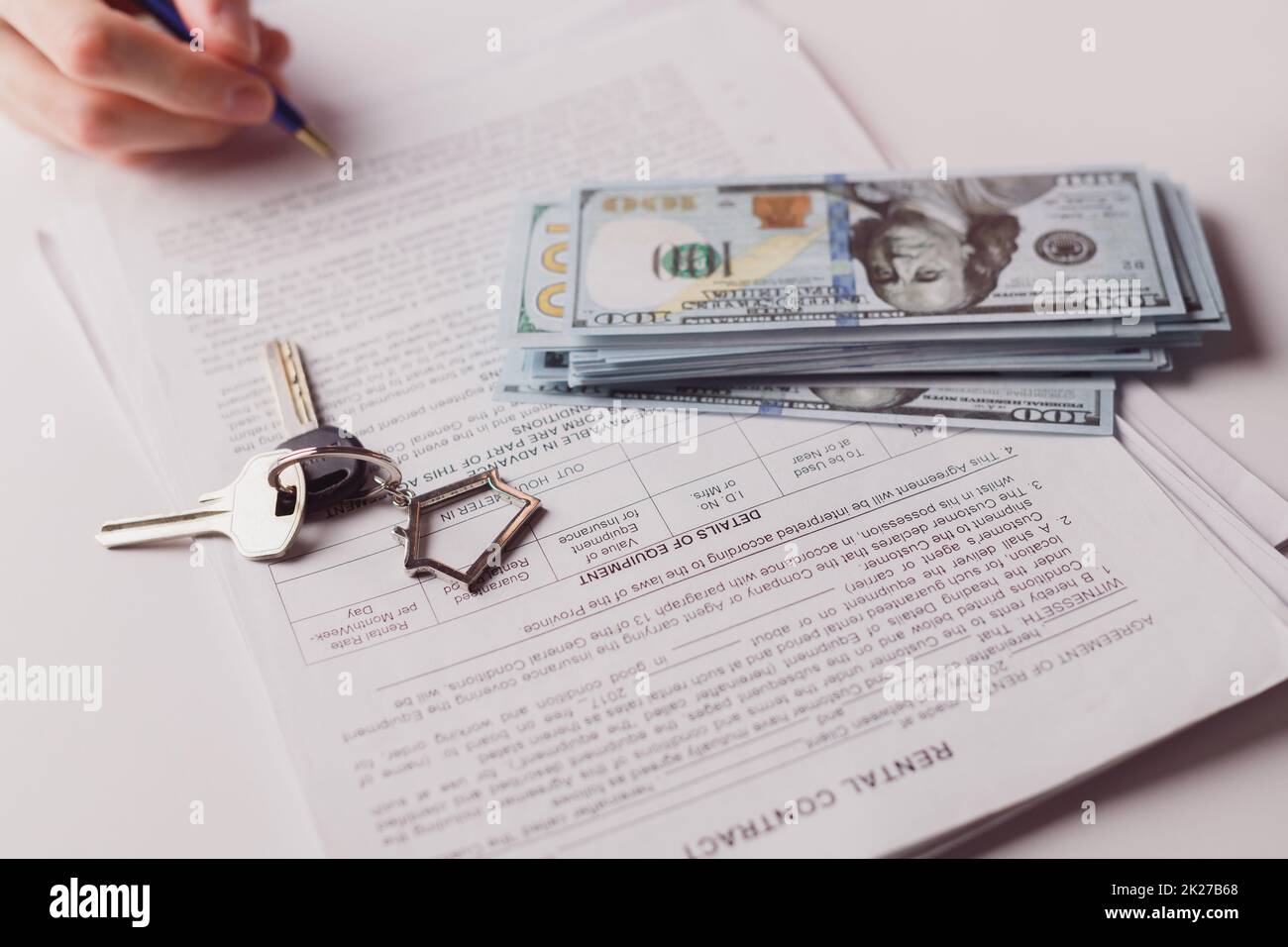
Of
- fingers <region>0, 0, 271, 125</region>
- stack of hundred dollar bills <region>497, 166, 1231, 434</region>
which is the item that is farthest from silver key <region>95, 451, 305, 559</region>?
fingers <region>0, 0, 271, 125</region>

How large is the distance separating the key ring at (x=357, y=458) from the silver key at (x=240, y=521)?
12 millimetres

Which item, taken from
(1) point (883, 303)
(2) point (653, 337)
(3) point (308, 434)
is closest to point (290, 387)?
(3) point (308, 434)

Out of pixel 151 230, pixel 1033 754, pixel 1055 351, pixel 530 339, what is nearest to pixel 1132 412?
pixel 1055 351

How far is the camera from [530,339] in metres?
0.78

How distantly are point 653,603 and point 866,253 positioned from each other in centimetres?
34

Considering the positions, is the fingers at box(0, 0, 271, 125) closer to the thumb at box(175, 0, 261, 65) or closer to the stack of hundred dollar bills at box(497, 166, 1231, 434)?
the thumb at box(175, 0, 261, 65)

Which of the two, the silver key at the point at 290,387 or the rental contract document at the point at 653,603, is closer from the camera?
the rental contract document at the point at 653,603

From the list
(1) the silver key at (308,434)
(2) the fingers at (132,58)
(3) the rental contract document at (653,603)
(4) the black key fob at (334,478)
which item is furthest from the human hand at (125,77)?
(4) the black key fob at (334,478)

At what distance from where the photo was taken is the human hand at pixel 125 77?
0.86 meters

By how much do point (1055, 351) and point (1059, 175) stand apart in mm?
177

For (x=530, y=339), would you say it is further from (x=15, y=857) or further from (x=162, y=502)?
(x=15, y=857)

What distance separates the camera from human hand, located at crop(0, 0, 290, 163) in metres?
0.86

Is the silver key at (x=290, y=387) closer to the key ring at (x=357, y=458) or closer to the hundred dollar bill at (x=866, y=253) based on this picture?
the key ring at (x=357, y=458)

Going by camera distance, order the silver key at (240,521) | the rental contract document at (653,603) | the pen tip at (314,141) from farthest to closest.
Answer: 1. the pen tip at (314,141)
2. the silver key at (240,521)
3. the rental contract document at (653,603)
